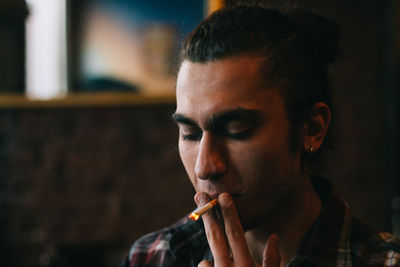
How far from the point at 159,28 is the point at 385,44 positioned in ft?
Answer: 3.86

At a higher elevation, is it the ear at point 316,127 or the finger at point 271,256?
the ear at point 316,127

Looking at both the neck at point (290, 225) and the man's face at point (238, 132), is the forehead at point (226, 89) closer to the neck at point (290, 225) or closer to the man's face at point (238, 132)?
the man's face at point (238, 132)

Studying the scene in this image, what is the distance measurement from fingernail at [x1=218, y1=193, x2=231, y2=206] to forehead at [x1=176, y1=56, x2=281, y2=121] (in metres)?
0.19

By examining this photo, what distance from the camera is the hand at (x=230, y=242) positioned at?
83 centimetres

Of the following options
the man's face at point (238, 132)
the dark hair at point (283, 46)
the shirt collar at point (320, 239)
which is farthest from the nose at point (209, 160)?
the shirt collar at point (320, 239)

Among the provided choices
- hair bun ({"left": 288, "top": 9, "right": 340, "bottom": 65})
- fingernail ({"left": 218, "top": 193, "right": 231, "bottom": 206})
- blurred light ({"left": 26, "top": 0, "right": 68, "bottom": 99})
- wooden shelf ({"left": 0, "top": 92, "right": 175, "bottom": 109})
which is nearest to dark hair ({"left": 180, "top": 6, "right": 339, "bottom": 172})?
hair bun ({"left": 288, "top": 9, "right": 340, "bottom": 65})

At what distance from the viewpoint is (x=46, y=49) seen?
229 centimetres

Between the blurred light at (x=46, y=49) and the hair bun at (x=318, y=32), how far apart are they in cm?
152

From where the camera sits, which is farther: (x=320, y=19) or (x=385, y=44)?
(x=385, y=44)

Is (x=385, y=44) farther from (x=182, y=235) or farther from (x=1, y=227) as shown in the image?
(x=1, y=227)

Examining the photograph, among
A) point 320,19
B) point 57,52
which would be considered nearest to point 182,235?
point 320,19

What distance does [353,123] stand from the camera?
6.75ft

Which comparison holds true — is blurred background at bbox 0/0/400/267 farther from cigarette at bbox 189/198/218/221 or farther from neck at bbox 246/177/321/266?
cigarette at bbox 189/198/218/221

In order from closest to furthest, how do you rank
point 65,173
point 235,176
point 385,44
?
point 235,176 → point 385,44 → point 65,173
